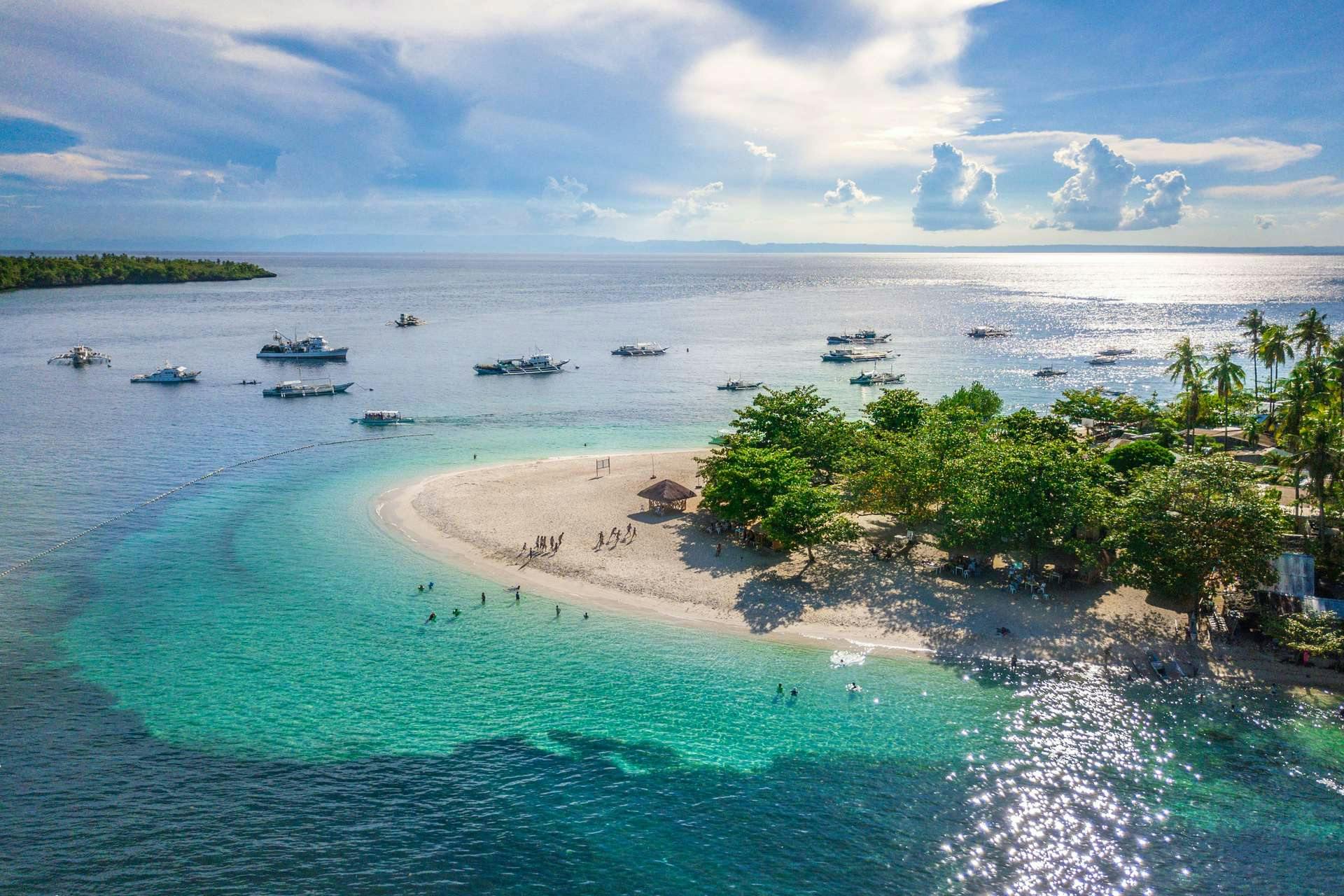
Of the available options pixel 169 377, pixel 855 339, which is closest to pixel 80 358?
pixel 169 377

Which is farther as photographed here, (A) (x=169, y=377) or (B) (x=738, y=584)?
(A) (x=169, y=377)

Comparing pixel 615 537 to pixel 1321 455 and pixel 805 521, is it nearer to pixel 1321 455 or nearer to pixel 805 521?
pixel 805 521

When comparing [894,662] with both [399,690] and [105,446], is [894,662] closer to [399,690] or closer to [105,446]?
[399,690]

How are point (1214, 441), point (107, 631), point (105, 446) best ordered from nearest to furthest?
point (107, 631) → point (1214, 441) → point (105, 446)

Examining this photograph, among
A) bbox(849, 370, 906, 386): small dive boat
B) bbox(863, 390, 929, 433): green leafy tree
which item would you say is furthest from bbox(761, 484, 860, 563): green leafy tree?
bbox(849, 370, 906, 386): small dive boat

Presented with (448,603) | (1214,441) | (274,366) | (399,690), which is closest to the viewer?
(399,690)

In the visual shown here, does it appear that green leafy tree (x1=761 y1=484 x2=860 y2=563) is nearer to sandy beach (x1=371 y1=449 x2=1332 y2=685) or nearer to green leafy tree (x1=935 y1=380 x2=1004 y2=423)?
sandy beach (x1=371 y1=449 x2=1332 y2=685)

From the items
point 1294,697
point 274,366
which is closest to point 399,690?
point 1294,697
